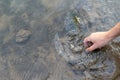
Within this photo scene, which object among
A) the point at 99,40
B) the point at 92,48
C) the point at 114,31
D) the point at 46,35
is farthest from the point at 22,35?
the point at 114,31

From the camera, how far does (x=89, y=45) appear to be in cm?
297

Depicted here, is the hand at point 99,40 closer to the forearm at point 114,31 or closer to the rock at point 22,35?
the forearm at point 114,31

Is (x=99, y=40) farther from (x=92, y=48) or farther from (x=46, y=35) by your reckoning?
(x=46, y=35)

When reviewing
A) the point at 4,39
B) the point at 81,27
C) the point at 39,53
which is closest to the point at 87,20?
the point at 81,27

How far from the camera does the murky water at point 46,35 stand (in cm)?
298

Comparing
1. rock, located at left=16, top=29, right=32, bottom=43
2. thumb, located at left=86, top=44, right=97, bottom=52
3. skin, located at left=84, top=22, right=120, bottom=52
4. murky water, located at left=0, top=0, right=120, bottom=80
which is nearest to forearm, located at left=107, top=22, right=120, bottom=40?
skin, located at left=84, top=22, right=120, bottom=52

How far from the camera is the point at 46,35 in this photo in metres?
3.64

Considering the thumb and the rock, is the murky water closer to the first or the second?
the rock

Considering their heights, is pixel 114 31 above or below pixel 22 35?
above

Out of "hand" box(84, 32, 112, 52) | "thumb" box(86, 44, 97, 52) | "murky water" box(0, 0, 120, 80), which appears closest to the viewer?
"hand" box(84, 32, 112, 52)

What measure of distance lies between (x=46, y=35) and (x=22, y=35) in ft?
1.26

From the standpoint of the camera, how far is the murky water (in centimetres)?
298

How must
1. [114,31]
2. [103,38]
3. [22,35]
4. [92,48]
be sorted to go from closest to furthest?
[114,31] < [103,38] < [92,48] < [22,35]

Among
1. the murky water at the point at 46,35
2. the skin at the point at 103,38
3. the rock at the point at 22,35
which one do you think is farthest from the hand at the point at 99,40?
the rock at the point at 22,35
